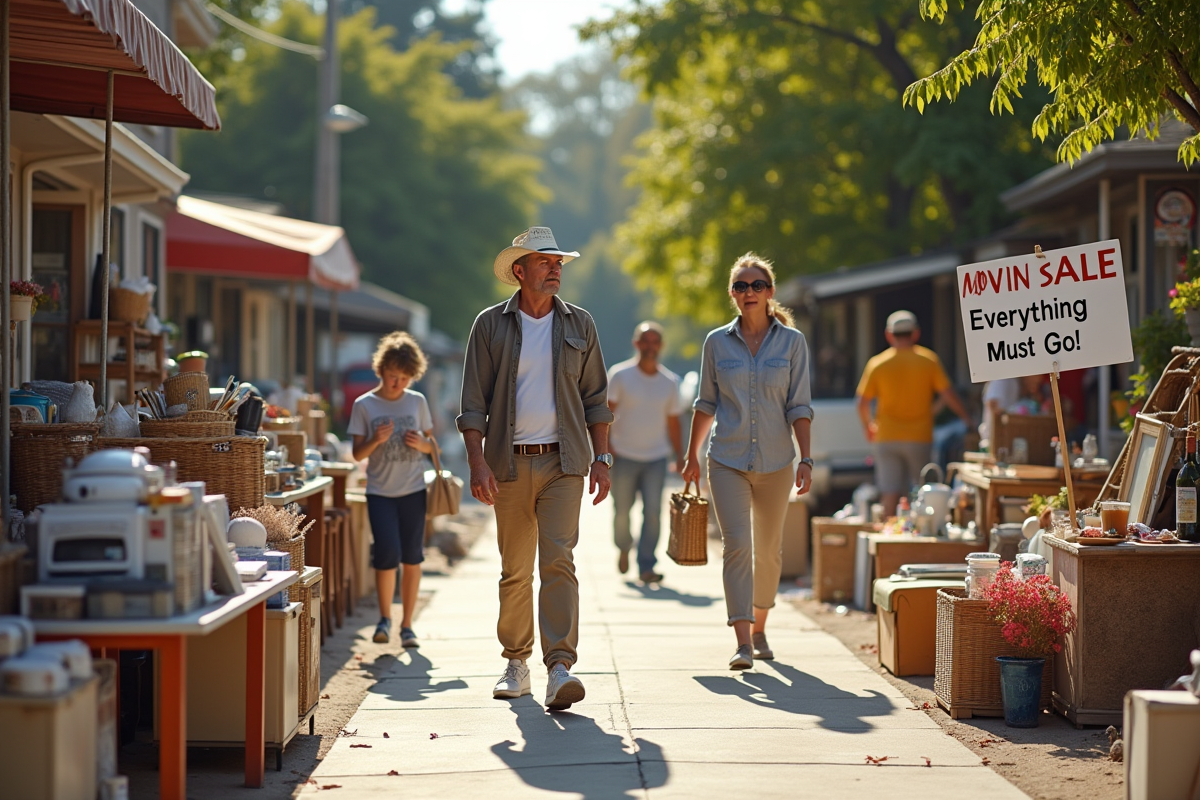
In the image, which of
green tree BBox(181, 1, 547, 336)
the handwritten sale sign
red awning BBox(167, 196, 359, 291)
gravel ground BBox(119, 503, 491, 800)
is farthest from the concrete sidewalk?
green tree BBox(181, 1, 547, 336)

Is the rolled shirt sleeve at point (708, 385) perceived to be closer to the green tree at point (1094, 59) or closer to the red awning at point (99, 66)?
the green tree at point (1094, 59)

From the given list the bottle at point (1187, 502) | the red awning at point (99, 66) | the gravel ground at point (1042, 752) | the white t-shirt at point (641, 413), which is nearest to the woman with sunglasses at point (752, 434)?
the gravel ground at point (1042, 752)

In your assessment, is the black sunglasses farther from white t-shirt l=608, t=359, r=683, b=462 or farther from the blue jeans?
the blue jeans

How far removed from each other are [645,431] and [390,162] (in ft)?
90.3

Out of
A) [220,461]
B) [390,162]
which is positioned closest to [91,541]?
[220,461]

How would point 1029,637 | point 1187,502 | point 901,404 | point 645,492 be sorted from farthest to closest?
A: point 645,492 < point 901,404 < point 1029,637 < point 1187,502

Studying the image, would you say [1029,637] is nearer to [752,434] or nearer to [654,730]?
[654,730]

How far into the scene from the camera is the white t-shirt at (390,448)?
8789mm

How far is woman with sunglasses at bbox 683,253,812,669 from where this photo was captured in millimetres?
7926

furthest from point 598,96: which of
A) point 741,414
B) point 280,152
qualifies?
point 741,414

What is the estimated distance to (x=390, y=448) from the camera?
28.8 ft

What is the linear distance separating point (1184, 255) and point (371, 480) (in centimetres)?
640

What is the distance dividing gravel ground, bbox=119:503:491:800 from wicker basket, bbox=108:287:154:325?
2.73m

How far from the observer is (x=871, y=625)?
381 inches
